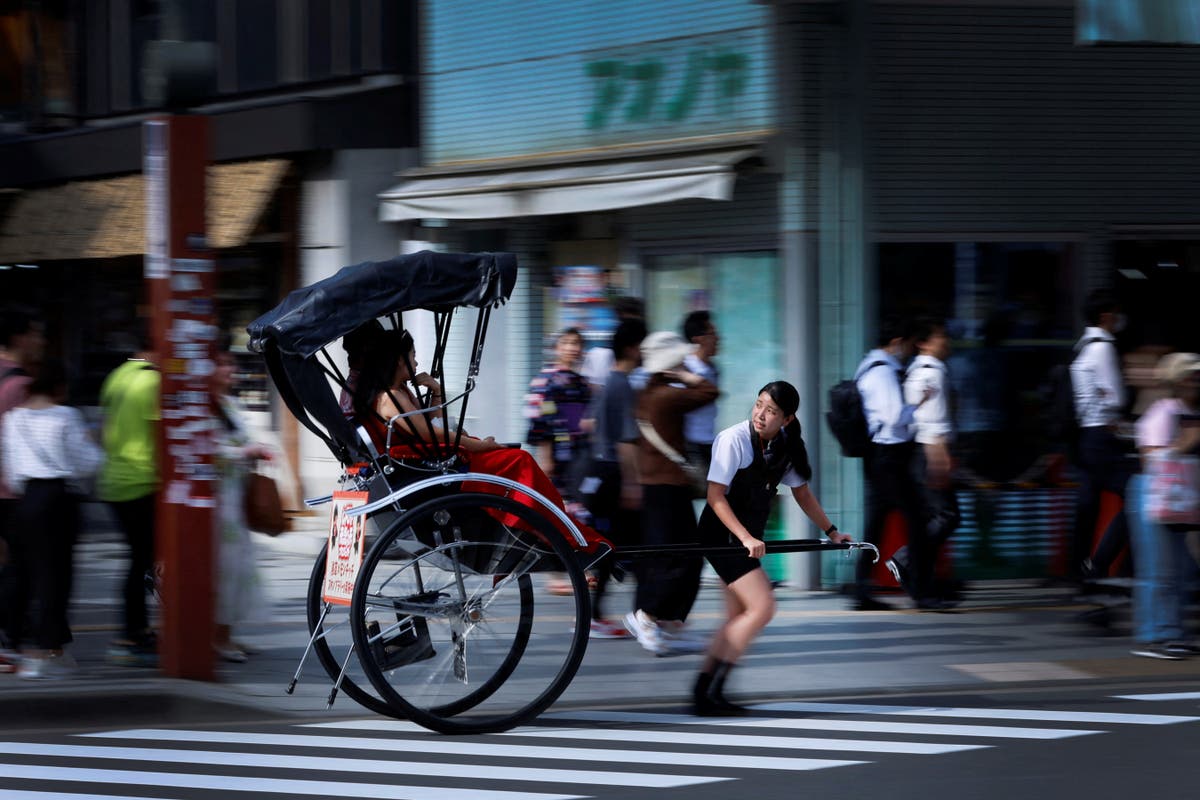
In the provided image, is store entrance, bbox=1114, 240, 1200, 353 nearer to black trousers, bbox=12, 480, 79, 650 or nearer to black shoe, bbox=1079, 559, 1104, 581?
black shoe, bbox=1079, 559, 1104, 581

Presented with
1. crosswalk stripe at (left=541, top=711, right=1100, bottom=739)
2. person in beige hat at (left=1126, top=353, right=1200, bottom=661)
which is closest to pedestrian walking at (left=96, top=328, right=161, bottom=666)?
crosswalk stripe at (left=541, top=711, right=1100, bottom=739)

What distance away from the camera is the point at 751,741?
7266mm

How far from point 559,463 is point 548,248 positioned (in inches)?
140

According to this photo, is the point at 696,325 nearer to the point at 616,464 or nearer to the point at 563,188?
the point at 616,464

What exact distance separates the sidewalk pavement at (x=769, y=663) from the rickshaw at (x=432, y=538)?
2.49 ft

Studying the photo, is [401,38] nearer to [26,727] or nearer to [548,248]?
[548,248]

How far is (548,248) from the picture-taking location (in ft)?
46.5

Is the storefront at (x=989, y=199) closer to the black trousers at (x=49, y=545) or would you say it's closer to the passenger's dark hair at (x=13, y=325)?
the passenger's dark hair at (x=13, y=325)

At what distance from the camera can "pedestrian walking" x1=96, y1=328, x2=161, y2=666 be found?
28.6 feet

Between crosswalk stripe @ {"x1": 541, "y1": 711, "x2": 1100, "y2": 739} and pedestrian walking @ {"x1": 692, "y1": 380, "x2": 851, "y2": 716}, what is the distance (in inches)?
6.0

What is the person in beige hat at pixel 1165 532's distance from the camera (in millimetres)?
9078

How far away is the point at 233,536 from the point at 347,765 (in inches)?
93.7

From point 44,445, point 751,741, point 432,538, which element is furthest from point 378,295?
point 751,741

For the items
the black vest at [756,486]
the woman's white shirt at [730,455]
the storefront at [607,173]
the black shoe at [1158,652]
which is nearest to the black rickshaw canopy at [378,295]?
the woman's white shirt at [730,455]
